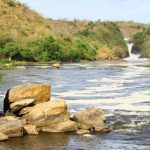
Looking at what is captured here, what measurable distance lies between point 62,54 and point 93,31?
264 feet

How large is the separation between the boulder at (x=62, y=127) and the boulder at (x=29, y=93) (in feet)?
9.52

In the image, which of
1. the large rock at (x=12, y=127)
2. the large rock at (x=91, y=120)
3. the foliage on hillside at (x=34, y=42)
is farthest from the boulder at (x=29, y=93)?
the foliage on hillside at (x=34, y=42)

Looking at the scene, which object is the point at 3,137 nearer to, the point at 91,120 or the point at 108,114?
the point at 91,120

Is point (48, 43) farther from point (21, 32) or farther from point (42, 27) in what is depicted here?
point (42, 27)

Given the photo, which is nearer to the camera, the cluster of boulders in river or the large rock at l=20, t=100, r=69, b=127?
the cluster of boulders in river

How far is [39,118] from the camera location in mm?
26906

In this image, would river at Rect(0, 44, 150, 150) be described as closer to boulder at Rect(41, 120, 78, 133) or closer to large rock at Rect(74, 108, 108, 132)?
boulder at Rect(41, 120, 78, 133)

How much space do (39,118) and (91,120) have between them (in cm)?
303

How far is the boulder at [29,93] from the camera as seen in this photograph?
2892 cm

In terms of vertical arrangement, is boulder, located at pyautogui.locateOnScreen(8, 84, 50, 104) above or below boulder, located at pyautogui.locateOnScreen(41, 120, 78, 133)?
above

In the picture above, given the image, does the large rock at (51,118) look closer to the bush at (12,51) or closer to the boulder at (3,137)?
the boulder at (3,137)

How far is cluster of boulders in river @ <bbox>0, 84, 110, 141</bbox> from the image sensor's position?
26.0 m

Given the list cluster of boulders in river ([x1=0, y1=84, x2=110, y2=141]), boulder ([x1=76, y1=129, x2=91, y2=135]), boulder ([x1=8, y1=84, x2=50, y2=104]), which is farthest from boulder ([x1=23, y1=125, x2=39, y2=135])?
boulder ([x1=8, y1=84, x2=50, y2=104])

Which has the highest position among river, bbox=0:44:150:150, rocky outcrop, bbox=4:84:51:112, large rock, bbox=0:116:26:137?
rocky outcrop, bbox=4:84:51:112
